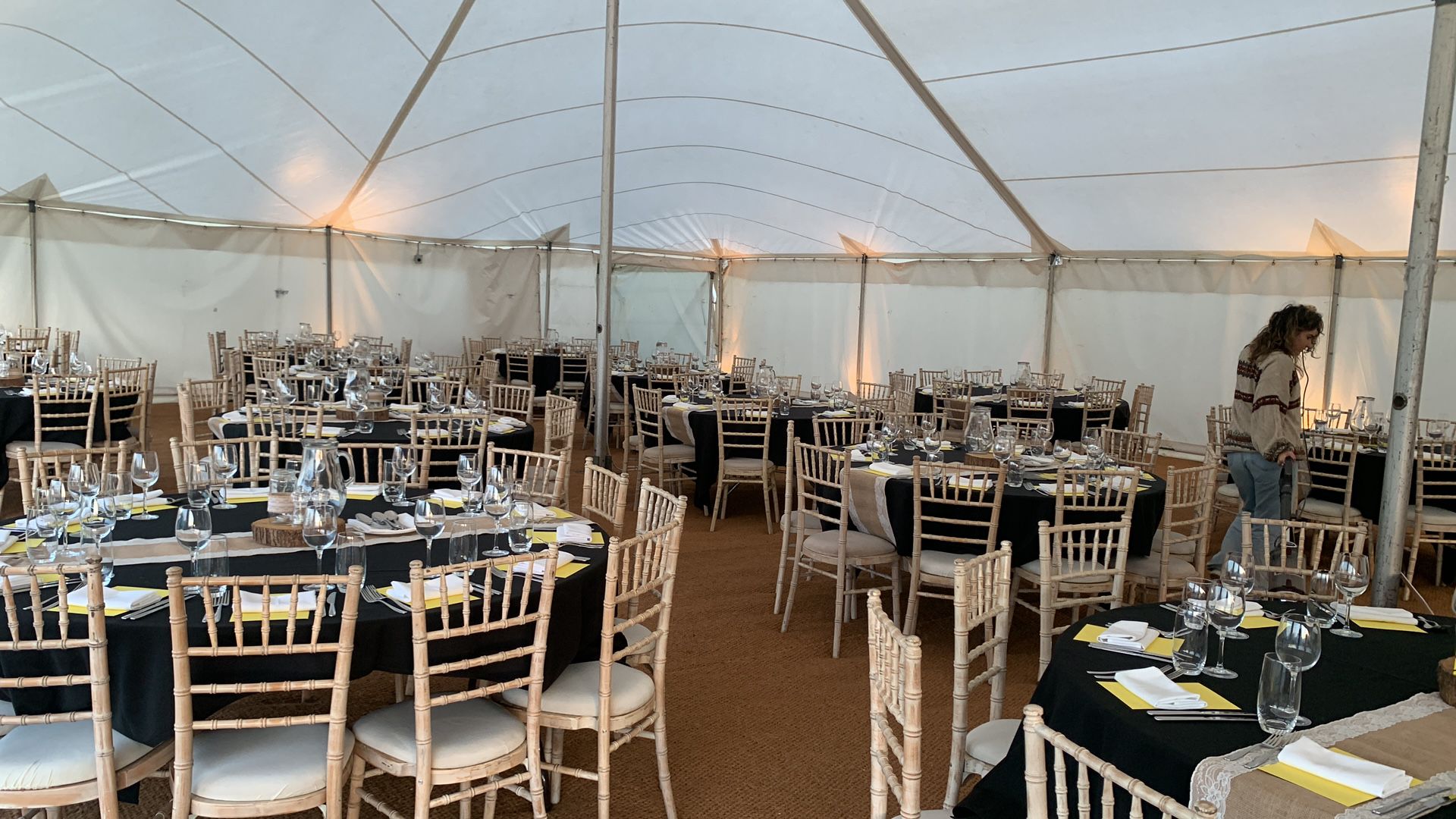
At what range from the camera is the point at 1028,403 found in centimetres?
1023

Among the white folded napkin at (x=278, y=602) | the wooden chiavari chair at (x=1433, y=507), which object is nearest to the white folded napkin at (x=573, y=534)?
the white folded napkin at (x=278, y=602)

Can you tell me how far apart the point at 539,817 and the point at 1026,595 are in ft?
14.1

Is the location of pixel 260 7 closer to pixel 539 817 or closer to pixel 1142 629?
pixel 539 817

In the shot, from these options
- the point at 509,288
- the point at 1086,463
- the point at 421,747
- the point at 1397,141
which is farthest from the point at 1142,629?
the point at 509,288

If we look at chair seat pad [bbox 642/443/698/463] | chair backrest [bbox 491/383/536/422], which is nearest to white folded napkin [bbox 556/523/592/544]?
chair backrest [bbox 491/383/536/422]

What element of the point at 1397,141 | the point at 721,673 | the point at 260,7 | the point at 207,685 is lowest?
the point at 721,673

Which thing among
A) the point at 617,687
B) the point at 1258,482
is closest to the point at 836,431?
the point at 1258,482

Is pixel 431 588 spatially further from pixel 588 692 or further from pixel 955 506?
pixel 955 506

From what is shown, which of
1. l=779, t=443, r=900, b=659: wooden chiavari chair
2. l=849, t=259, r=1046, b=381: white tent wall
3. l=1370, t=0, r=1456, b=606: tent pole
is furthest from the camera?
l=849, t=259, r=1046, b=381: white tent wall

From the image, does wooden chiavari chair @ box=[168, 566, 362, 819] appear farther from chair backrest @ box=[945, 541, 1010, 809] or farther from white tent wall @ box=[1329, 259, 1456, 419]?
white tent wall @ box=[1329, 259, 1456, 419]

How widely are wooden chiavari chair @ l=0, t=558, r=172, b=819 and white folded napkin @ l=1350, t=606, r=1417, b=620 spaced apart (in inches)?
139

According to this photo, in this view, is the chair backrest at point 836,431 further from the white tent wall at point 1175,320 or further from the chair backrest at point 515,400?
the white tent wall at point 1175,320

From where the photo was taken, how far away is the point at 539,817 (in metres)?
2.91

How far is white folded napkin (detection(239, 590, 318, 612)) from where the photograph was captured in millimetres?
2654
